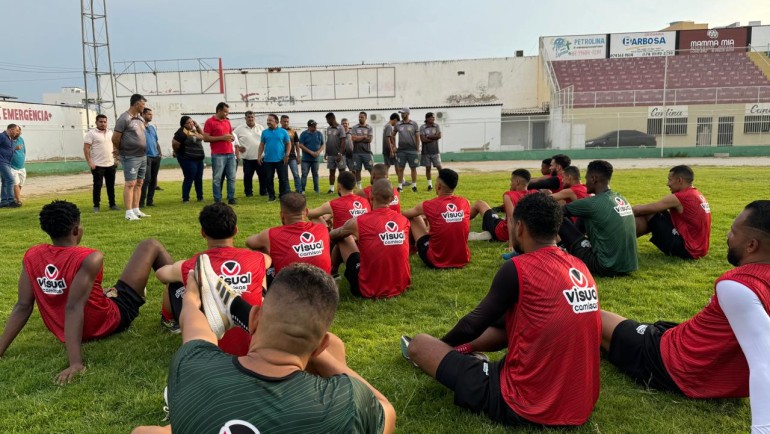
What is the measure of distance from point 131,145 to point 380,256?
267 inches

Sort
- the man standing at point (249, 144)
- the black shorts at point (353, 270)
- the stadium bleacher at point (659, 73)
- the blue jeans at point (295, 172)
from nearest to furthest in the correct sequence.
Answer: the black shorts at point (353, 270), the man standing at point (249, 144), the blue jeans at point (295, 172), the stadium bleacher at point (659, 73)

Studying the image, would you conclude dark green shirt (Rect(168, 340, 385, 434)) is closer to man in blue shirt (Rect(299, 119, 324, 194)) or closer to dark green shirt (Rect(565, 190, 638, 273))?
dark green shirt (Rect(565, 190, 638, 273))

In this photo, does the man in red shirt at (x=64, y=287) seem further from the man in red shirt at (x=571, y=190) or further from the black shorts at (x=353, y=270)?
the man in red shirt at (x=571, y=190)

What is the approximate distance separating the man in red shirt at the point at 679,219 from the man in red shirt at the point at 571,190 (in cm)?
71

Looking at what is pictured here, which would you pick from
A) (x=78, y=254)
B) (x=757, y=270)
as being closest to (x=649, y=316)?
(x=757, y=270)

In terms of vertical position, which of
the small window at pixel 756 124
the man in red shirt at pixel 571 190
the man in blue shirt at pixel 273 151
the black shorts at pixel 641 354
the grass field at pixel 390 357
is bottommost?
the grass field at pixel 390 357

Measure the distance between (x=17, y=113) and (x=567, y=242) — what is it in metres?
37.7

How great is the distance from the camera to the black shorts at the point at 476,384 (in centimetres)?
295

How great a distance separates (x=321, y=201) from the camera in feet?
39.6

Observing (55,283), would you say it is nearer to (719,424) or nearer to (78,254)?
(78,254)

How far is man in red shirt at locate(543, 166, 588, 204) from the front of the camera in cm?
672

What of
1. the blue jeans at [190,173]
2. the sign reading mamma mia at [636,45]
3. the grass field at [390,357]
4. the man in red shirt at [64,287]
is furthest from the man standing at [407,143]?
the sign reading mamma mia at [636,45]

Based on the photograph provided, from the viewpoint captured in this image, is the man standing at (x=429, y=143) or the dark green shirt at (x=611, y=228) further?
the man standing at (x=429, y=143)

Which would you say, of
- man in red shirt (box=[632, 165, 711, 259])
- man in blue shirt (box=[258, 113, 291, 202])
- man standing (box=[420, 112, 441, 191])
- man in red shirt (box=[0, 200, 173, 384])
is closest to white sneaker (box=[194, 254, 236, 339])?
man in red shirt (box=[0, 200, 173, 384])
